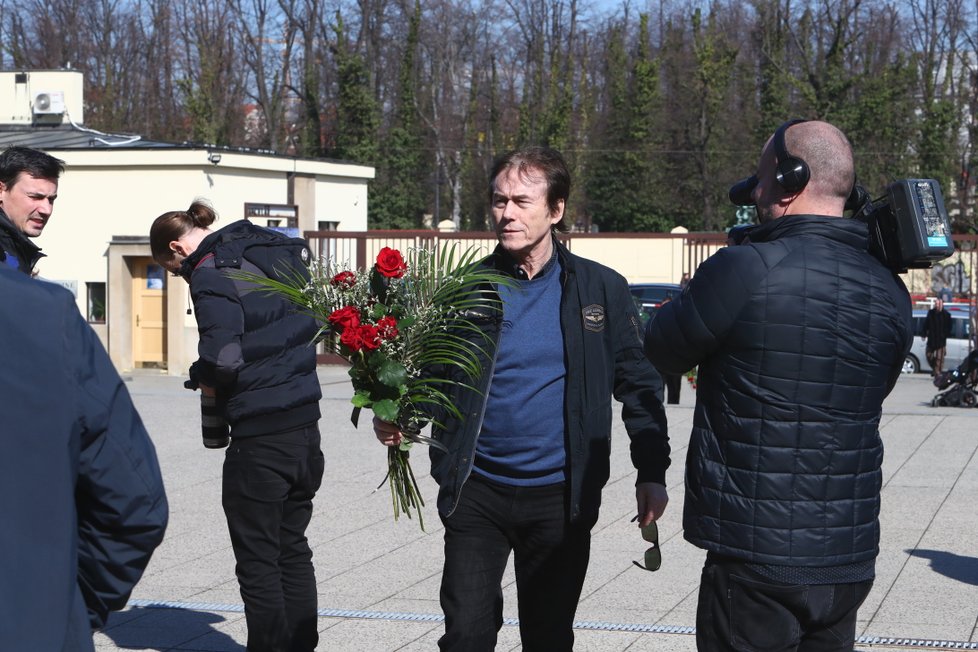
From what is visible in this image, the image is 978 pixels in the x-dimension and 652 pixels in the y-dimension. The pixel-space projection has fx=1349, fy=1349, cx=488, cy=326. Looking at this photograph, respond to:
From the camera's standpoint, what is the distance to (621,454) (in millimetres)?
12180

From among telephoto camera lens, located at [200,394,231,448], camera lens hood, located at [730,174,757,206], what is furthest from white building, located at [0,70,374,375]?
camera lens hood, located at [730,174,757,206]

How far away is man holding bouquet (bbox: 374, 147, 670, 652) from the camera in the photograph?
4344 mm

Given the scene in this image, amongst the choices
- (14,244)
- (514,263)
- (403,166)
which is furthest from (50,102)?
(514,263)

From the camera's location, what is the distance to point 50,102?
30641 millimetres

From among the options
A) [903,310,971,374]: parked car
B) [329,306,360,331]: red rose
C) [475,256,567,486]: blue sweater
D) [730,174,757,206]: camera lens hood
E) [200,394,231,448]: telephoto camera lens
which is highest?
[730,174,757,206]: camera lens hood

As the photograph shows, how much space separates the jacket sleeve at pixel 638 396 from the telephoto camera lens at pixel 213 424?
1.63 meters

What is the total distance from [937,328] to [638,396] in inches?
903

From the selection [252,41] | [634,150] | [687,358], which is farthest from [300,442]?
[252,41]

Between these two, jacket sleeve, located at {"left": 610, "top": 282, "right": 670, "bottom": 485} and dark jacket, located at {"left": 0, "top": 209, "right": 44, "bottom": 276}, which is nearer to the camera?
jacket sleeve, located at {"left": 610, "top": 282, "right": 670, "bottom": 485}

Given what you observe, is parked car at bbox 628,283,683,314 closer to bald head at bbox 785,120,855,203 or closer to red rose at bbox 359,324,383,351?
red rose at bbox 359,324,383,351

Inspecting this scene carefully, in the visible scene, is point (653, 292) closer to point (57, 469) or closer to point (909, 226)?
point (909, 226)

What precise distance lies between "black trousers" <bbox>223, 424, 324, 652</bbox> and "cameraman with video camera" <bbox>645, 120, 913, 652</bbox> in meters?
2.07

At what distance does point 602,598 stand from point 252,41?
187ft

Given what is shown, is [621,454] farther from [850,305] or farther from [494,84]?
[494,84]
